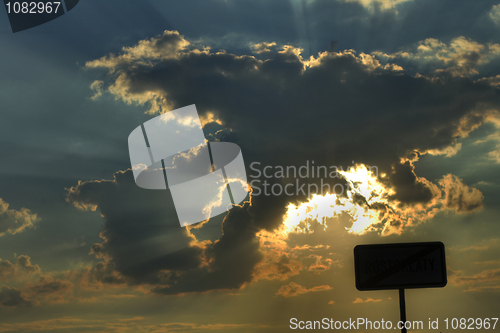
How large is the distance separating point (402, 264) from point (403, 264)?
3 centimetres

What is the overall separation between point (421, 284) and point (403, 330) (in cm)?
104

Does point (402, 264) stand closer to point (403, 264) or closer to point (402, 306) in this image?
point (403, 264)

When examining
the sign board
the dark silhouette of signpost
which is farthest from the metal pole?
the sign board

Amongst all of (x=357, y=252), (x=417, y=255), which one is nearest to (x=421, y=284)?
(x=417, y=255)

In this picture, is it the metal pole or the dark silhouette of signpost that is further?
the dark silhouette of signpost

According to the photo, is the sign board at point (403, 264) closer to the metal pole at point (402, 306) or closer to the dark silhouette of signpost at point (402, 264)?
the dark silhouette of signpost at point (402, 264)

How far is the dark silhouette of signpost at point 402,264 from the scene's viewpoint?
299 inches

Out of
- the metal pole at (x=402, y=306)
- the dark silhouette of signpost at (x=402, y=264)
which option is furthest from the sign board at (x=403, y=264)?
the metal pole at (x=402, y=306)

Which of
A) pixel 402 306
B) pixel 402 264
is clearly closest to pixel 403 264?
pixel 402 264

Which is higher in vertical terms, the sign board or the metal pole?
the sign board

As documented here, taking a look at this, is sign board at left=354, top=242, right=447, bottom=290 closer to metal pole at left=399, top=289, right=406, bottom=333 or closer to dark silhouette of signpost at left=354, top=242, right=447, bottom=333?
dark silhouette of signpost at left=354, top=242, right=447, bottom=333

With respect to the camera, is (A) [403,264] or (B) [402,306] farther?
(A) [403,264]

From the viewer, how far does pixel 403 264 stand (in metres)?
7.67

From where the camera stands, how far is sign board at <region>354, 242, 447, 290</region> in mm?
7598
